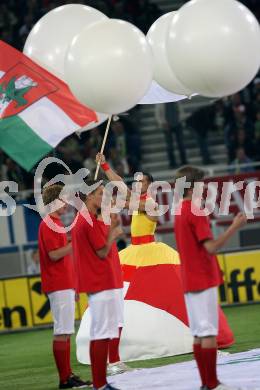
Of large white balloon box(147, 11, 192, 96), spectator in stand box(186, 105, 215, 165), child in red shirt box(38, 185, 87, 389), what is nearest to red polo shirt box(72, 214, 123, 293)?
child in red shirt box(38, 185, 87, 389)

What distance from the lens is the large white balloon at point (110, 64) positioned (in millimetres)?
9391

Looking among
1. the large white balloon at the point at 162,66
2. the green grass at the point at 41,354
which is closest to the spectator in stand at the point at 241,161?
the green grass at the point at 41,354

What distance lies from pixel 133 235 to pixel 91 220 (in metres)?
3.11

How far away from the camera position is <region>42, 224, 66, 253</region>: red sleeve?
10.9m

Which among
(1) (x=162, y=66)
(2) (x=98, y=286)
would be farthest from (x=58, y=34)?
(2) (x=98, y=286)

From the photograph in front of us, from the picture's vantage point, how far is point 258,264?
18344 millimetres

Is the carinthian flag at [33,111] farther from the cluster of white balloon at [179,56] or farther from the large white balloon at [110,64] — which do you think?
the large white balloon at [110,64]

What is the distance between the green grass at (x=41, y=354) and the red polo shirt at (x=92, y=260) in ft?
5.69

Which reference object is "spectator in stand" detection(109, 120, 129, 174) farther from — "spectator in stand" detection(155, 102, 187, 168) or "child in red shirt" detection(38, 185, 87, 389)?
"child in red shirt" detection(38, 185, 87, 389)

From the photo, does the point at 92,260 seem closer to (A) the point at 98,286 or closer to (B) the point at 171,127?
(A) the point at 98,286

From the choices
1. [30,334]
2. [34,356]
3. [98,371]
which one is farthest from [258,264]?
[98,371]

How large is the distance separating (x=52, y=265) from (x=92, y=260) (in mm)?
1085

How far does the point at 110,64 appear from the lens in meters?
9.40

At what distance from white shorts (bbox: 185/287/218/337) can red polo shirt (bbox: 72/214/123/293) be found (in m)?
0.91
